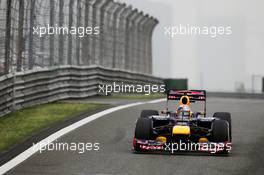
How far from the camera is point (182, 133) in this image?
1116cm

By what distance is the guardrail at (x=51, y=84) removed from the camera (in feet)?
52.9

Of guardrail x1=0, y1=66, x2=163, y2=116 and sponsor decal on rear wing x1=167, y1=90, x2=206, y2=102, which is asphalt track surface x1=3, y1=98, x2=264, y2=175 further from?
guardrail x1=0, y1=66, x2=163, y2=116

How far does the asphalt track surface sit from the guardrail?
9.22 ft

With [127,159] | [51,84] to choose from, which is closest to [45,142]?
[127,159]

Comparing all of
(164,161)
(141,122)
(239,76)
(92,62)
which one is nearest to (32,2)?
(92,62)

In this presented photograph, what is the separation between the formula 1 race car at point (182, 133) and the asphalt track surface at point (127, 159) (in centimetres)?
21

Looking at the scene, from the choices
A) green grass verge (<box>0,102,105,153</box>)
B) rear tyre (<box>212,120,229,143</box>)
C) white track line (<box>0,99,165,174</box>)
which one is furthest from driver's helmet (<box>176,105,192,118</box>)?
green grass verge (<box>0,102,105,153</box>)

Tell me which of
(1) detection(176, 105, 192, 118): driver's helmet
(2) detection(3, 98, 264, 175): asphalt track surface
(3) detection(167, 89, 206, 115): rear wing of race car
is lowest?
(2) detection(3, 98, 264, 175): asphalt track surface

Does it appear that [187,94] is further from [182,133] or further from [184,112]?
[182,133]

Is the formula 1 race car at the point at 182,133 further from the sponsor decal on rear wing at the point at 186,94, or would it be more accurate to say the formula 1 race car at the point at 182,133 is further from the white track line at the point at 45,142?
the white track line at the point at 45,142

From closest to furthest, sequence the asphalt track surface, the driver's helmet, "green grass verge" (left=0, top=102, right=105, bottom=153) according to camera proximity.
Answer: the asphalt track surface < the driver's helmet < "green grass verge" (left=0, top=102, right=105, bottom=153)

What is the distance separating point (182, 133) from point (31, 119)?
471cm

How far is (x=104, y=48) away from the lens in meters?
25.0

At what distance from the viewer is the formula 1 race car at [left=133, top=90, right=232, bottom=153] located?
11070 millimetres
